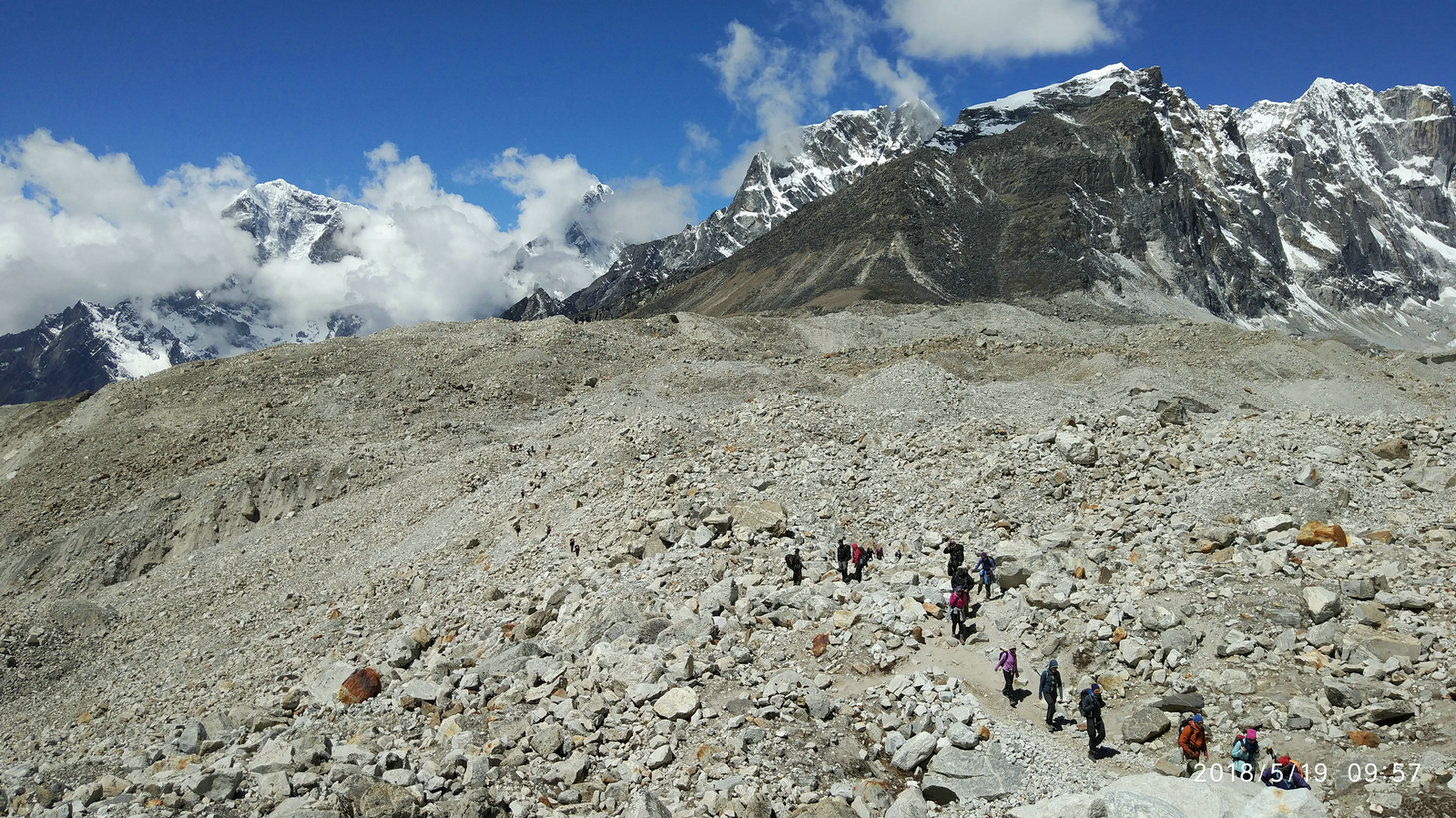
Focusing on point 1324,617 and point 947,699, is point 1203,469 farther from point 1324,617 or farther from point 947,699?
point 947,699

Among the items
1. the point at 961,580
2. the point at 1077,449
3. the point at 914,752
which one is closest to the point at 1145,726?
the point at 914,752

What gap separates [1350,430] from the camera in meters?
18.5

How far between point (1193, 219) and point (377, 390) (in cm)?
12466

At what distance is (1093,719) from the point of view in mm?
10328

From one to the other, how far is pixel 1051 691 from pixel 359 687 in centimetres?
1092

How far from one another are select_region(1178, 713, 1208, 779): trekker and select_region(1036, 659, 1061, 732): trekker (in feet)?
4.99

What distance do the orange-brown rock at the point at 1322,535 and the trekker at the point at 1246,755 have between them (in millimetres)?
5667

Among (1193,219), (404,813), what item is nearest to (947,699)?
(404,813)

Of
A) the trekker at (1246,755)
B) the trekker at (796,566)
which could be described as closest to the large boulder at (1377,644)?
the trekker at (1246,755)

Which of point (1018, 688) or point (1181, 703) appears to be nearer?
point (1181, 703)

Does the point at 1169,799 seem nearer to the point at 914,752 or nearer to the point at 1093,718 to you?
the point at 1093,718

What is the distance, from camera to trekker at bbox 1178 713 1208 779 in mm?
9812

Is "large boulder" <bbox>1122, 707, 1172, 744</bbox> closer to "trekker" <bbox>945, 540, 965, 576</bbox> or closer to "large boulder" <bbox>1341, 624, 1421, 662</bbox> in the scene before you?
"large boulder" <bbox>1341, 624, 1421, 662</bbox>

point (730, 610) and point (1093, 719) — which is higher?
point (730, 610)
